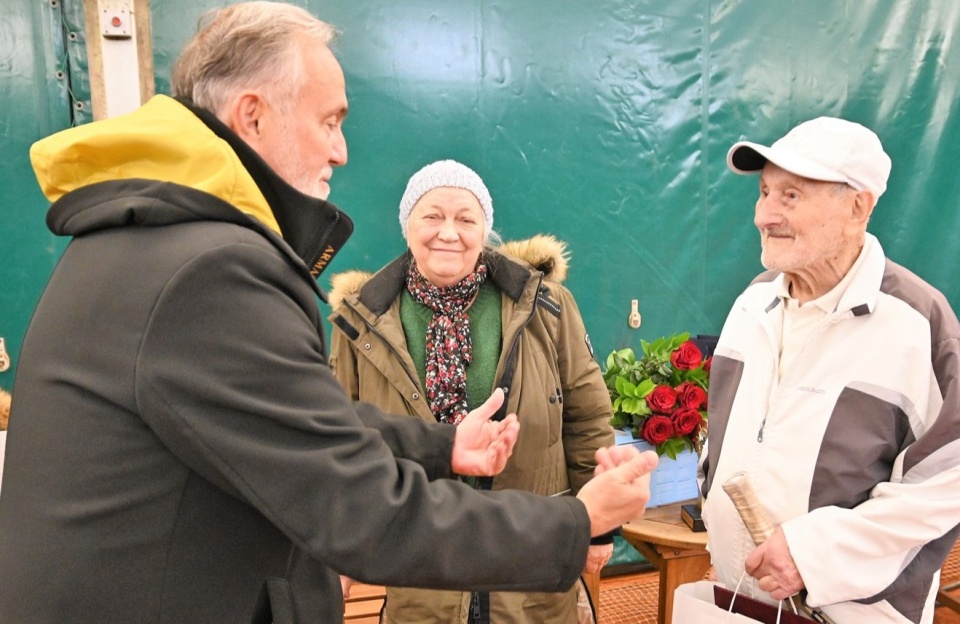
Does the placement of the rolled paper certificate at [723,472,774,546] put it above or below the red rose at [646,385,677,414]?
above

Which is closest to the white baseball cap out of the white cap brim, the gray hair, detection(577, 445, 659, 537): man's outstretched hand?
the white cap brim

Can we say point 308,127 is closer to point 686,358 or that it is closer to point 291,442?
point 291,442

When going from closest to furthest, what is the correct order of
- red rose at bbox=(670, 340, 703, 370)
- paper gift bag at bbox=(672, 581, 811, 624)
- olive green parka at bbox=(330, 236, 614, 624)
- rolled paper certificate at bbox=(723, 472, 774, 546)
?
paper gift bag at bbox=(672, 581, 811, 624)
rolled paper certificate at bbox=(723, 472, 774, 546)
olive green parka at bbox=(330, 236, 614, 624)
red rose at bbox=(670, 340, 703, 370)

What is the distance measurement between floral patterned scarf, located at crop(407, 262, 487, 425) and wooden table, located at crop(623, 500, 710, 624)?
34.4 inches

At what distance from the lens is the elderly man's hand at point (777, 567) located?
1.48m

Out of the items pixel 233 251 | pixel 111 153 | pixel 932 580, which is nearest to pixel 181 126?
pixel 111 153

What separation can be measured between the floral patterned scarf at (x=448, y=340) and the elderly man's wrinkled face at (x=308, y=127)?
85 cm

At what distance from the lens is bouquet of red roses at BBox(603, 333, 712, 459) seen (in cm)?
242

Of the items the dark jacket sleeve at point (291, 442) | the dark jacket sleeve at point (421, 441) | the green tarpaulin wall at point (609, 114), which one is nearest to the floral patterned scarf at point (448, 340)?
the dark jacket sleeve at point (421, 441)

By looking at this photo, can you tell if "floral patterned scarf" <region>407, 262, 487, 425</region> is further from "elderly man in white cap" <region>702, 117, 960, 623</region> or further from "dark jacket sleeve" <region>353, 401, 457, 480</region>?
"elderly man in white cap" <region>702, 117, 960, 623</region>

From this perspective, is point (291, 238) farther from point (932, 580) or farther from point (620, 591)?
point (620, 591)

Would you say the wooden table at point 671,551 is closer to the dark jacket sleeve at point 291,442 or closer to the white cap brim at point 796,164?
the white cap brim at point 796,164

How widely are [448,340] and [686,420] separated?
1006 mm

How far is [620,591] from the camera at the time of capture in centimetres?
335
